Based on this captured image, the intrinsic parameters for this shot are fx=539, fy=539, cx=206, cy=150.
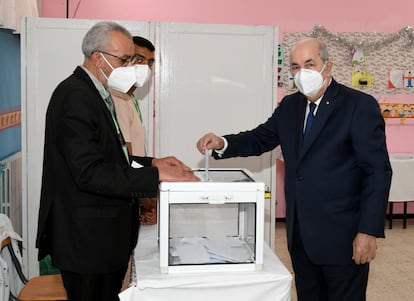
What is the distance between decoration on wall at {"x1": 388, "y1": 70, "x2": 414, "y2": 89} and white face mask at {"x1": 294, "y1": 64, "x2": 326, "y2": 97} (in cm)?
383

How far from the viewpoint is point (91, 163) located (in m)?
1.68

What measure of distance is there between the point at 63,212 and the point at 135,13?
12.4 ft

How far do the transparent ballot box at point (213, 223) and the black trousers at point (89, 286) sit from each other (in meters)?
0.25

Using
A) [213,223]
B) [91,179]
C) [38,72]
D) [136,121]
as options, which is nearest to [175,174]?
[91,179]

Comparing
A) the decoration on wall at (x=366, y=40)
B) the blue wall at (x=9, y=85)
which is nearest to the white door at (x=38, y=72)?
the blue wall at (x=9, y=85)

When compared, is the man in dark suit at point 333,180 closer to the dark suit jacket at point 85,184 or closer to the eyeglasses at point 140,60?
the dark suit jacket at point 85,184

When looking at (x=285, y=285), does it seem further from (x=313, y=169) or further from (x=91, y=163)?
(x=91, y=163)

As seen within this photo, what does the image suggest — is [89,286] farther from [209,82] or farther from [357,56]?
[357,56]

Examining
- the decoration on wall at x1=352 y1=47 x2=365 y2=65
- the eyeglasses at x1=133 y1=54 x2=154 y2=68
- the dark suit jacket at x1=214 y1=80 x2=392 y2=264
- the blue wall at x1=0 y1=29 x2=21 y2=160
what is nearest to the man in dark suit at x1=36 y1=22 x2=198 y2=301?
the dark suit jacket at x1=214 y1=80 x2=392 y2=264

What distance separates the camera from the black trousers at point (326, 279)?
6.88ft

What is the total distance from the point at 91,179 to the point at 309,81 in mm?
943

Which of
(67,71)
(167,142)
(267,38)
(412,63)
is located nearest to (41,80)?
(67,71)

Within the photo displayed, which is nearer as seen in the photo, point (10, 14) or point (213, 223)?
point (213, 223)

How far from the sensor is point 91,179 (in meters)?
1.68
